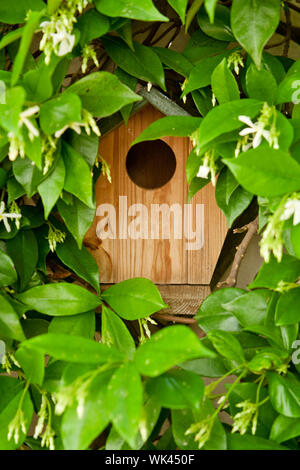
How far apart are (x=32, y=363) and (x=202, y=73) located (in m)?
0.53

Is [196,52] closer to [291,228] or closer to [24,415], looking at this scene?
[291,228]

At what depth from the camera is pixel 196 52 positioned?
2.85ft

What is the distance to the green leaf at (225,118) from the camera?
667 mm

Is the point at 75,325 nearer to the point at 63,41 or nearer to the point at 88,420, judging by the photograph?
the point at 88,420

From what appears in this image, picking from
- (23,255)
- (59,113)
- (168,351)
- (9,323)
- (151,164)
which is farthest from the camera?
(151,164)

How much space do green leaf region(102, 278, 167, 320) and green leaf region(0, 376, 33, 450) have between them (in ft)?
0.64

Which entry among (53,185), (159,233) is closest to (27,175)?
(53,185)

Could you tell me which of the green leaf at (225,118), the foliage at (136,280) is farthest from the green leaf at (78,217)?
the green leaf at (225,118)

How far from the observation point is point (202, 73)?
2.70 feet

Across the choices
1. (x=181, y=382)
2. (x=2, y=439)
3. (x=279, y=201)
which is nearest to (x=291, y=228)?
(x=279, y=201)

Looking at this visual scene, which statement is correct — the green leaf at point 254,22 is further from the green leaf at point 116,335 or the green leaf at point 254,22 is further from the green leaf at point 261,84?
the green leaf at point 116,335

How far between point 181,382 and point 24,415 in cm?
26

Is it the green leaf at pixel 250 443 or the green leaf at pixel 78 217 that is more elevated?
the green leaf at pixel 78 217

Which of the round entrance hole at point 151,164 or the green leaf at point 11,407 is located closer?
the green leaf at point 11,407
